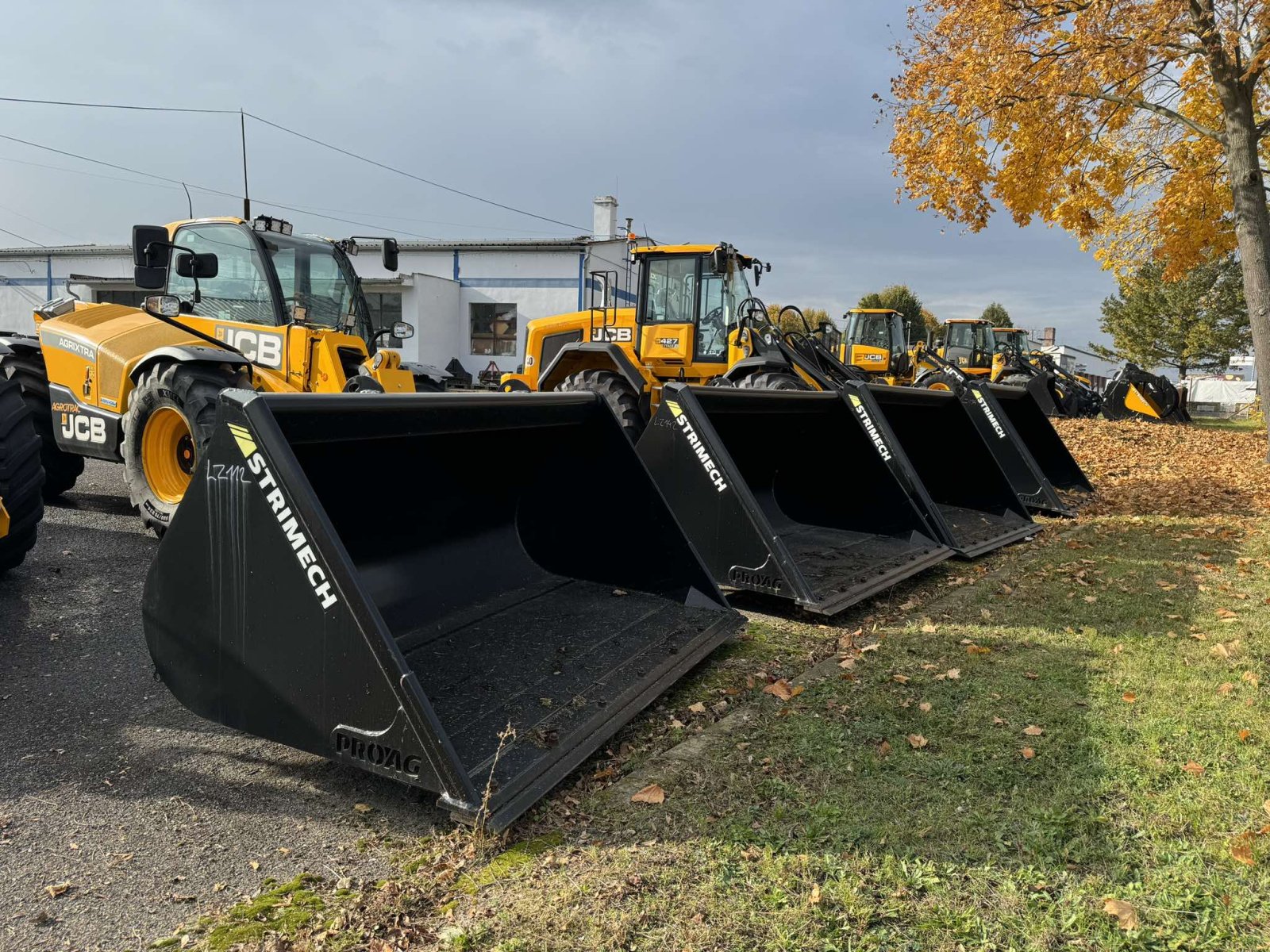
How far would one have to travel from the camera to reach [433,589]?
3830 millimetres

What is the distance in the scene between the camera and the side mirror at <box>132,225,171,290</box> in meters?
6.38

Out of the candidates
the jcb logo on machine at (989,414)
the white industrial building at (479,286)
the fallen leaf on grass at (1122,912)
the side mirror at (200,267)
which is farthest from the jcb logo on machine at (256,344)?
the white industrial building at (479,286)

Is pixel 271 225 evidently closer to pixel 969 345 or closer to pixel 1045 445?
pixel 1045 445

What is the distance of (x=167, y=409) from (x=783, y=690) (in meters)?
4.57

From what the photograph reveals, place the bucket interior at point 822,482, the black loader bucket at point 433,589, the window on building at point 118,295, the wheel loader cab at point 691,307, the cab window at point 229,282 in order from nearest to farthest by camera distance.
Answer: the black loader bucket at point 433,589 → the bucket interior at point 822,482 → the cab window at point 229,282 → the wheel loader cab at point 691,307 → the window on building at point 118,295

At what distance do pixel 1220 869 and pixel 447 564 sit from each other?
9.65 feet

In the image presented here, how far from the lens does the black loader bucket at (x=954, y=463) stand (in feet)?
22.7

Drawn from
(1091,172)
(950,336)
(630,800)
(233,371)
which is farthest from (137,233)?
(950,336)

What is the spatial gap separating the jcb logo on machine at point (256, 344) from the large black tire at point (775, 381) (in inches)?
153

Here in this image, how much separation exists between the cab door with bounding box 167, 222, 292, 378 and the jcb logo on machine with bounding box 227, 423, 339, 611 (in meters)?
4.29

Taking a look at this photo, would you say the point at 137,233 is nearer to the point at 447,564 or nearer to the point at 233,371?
the point at 233,371

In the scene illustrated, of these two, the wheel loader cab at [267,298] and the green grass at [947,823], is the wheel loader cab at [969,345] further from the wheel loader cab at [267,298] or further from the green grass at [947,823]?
the green grass at [947,823]

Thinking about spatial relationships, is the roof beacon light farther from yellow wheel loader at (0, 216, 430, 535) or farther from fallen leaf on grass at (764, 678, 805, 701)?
fallen leaf on grass at (764, 678, 805, 701)

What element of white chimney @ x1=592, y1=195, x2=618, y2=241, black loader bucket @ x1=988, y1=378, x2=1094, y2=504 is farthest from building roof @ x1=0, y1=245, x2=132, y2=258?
black loader bucket @ x1=988, y1=378, x2=1094, y2=504
